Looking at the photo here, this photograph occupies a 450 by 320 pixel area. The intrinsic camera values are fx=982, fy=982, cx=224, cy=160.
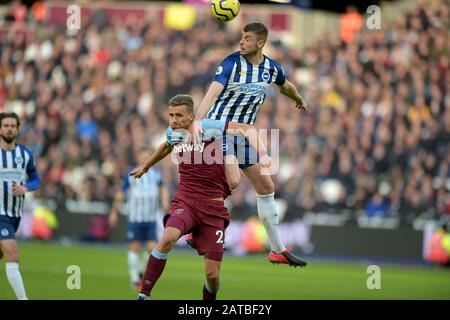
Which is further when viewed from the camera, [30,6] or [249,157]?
[30,6]

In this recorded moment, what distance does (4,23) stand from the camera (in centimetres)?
3186

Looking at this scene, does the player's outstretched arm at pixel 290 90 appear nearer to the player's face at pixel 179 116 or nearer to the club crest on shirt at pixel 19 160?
the player's face at pixel 179 116

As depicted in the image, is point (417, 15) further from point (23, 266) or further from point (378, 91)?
point (23, 266)

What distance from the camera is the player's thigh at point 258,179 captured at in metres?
11.4

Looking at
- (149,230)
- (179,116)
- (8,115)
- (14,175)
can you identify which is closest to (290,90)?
(179,116)

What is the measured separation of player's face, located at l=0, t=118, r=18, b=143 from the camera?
12.4m

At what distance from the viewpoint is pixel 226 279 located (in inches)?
702

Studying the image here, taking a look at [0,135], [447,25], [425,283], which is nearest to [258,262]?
[425,283]

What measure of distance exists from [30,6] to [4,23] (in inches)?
57.7

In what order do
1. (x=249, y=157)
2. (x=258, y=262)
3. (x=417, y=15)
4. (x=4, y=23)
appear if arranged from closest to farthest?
(x=249, y=157)
(x=258, y=262)
(x=417, y=15)
(x=4, y=23)

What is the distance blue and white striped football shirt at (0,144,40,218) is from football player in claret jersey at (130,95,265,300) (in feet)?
7.63

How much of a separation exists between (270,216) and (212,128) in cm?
147

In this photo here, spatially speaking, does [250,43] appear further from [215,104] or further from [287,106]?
[287,106]

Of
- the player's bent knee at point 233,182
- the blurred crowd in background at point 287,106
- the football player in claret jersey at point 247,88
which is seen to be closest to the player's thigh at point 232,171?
the player's bent knee at point 233,182
